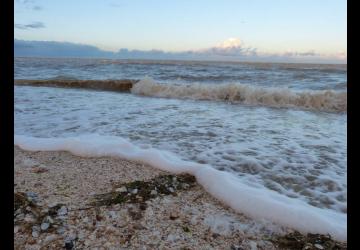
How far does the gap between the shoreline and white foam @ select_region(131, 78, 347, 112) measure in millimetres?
7790

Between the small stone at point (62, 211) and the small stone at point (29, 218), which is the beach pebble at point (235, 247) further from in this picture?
the small stone at point (29, 218)

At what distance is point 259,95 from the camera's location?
36.5ft

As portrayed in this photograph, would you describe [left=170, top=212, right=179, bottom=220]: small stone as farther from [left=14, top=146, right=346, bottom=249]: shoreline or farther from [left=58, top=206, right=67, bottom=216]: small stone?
[left=58, top=206, right=67, bottom=216]: small stone

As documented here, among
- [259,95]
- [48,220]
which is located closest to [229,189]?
[48,220]

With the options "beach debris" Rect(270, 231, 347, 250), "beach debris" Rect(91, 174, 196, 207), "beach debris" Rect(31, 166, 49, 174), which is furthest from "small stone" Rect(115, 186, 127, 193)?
"beach debris" Rect(270, 231, 347, 250)

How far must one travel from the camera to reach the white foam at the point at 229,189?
2553mm

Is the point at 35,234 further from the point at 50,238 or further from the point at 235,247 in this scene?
the point at 235,247

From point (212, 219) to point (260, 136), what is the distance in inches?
121

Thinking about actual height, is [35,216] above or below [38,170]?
below

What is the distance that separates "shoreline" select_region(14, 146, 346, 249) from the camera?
7.17 ft

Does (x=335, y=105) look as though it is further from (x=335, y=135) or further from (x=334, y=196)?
(x=334, y=196)

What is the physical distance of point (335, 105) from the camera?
9.91 meters

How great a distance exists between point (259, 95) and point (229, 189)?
849cm

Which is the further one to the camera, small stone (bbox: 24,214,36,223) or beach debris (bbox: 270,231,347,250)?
small stone (bbox: 24,214,36,223)
